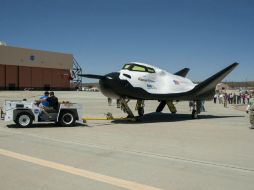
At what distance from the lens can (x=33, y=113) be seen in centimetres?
1556

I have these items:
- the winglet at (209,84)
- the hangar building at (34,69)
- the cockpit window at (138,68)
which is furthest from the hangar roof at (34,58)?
the winglet at (209,84)

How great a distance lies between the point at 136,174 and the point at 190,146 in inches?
157

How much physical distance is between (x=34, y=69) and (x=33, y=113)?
80.0 metres

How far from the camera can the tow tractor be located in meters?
15.3

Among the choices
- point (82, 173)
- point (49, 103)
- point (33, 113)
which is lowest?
point (82, 173)

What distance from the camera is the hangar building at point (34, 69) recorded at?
8600 centimetres

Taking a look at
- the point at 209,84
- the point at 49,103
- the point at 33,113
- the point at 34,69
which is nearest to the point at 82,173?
the point at 33,113

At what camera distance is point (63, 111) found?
1611 centimetres

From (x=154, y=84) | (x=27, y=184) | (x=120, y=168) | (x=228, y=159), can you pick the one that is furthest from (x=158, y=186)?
(x=154, y=84)

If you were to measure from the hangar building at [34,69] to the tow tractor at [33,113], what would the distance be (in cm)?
7289

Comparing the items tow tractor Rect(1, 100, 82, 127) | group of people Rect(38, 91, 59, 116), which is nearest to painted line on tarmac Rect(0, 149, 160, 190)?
tow tractor Rect(1, 100, 82, 127)

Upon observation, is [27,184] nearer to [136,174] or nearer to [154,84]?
[136,174]

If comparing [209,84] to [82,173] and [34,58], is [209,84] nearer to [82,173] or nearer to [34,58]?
[82,173]

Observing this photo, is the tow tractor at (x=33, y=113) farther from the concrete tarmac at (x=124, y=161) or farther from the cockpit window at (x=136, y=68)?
the cockpit window at (x=136, y=68)
